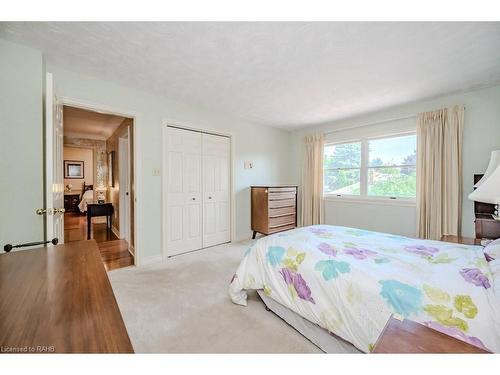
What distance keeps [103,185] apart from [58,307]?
662 cm

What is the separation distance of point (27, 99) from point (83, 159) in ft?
23.2

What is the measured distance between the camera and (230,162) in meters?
3.92

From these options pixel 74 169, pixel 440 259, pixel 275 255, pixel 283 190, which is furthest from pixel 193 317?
pixel 74 169

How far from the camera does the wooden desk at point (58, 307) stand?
1.78 feet

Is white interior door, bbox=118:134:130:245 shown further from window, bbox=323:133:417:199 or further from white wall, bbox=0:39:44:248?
window, bbox=323:133:417:199

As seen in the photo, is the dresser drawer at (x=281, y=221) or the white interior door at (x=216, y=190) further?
the dresser drawer at (x=281, y=221)

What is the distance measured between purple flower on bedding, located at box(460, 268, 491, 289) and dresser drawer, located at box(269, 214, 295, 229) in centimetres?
276

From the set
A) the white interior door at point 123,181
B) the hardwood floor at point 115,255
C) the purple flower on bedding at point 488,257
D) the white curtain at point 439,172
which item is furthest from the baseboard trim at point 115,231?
the white curtain at point 439,172

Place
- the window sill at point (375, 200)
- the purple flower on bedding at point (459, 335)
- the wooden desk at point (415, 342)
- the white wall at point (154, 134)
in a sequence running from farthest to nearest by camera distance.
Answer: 1. the window sill at point (375, 200)
2. the white wall at point (154, 134)
3. the purple flower on bedding at point (459, 335)
4. the wooden desk at point (415, 342)

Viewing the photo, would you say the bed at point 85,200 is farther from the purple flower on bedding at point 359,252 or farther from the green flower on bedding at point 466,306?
the green flower on bedding at point 466,306

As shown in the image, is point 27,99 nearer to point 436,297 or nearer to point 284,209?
point 436,297

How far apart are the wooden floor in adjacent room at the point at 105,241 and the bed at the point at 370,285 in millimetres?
1702
